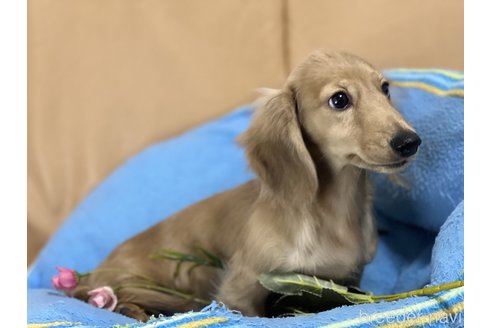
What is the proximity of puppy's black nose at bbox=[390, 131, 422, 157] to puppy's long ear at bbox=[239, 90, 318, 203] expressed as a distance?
18 cm

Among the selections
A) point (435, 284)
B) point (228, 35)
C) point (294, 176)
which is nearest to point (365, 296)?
point (435, 284)

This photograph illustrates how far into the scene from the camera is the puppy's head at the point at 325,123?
100cm

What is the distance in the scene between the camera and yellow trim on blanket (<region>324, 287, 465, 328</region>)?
0.85m

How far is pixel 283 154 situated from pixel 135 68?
100 cm

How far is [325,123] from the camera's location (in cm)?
107

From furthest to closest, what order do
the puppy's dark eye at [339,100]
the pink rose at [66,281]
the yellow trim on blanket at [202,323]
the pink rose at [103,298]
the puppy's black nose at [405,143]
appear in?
the pink rose at [66,281], the pink rose at [103,298], the puppy's dark eye at [339,100], the puppy's black nose at [405,143], the yellow trim on blanket at [202,323]

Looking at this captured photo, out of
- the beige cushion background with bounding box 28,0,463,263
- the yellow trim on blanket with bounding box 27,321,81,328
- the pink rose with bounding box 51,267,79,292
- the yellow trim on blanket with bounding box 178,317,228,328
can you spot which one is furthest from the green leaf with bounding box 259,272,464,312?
the beige cushion background with bounding box 28,0,463,263

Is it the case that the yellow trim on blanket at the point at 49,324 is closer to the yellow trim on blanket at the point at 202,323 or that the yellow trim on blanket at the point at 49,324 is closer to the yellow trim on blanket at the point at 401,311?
the yellow trim on blanket at the point at 202,323

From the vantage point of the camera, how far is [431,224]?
4.42 ft

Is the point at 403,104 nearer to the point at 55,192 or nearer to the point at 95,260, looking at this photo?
the point at 95,260

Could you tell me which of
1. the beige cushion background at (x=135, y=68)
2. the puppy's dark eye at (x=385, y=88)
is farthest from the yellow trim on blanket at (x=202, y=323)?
the beige cushion background at (x=135, y=68)

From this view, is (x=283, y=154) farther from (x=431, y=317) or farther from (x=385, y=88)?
(x=431, y=317)

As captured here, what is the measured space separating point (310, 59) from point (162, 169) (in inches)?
29.8

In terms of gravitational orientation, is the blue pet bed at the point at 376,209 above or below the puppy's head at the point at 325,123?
below
